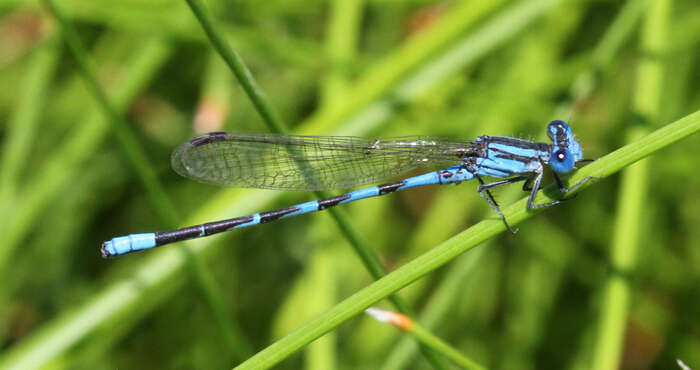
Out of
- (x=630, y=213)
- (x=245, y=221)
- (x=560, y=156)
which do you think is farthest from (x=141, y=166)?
(x=630, y=213)

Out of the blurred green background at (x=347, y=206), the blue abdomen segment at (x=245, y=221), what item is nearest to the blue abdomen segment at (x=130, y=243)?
the blue abdomen segment at (x=245, y=221)

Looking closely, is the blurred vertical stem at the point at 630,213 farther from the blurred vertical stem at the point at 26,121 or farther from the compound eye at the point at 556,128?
the blurred vertical stem at the point at 26,121

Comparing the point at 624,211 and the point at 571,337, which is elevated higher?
the point at 624,211

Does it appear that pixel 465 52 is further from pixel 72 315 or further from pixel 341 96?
pixel 72 315

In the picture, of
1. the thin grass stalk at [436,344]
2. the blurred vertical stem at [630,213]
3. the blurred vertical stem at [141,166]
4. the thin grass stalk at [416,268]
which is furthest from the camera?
the blurred vertical stem at [141,166]

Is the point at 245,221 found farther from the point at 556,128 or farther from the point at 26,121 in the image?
the point at 26,121

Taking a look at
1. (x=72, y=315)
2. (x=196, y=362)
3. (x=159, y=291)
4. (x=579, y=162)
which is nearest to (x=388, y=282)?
(x=579, y=162)
